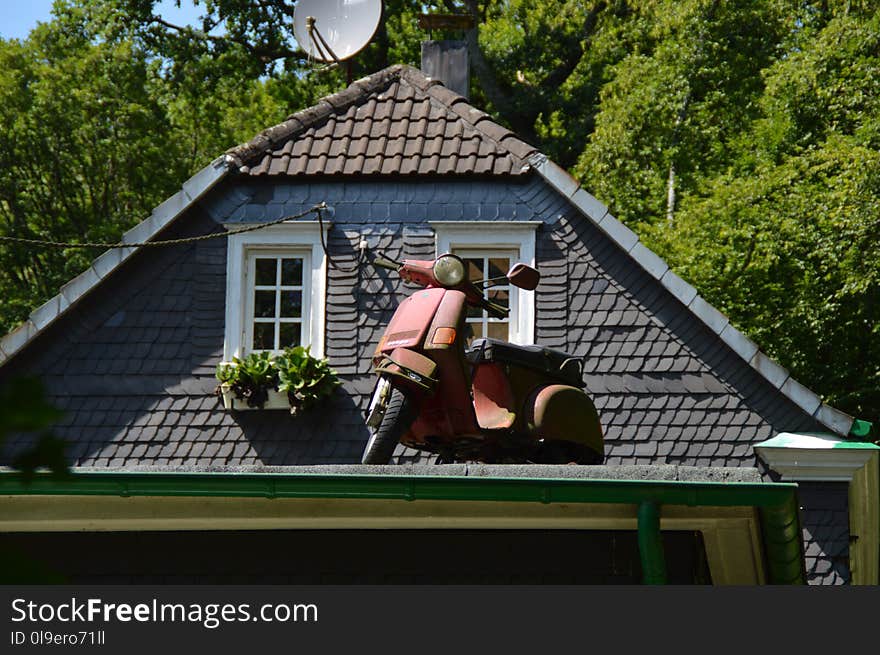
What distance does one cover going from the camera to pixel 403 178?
41.6 feet

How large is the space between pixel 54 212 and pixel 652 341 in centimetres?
1617

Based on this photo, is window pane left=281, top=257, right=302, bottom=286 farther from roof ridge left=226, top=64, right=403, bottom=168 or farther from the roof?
roof ridge left=226, top=64, right=403, bottom=168

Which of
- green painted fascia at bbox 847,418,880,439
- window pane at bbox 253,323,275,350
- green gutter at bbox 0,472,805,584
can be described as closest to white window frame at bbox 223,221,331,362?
window pane at bbox 253,323,275,350

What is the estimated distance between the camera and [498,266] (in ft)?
41.4

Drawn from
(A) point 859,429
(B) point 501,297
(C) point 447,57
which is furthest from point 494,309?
(C) point 447,57

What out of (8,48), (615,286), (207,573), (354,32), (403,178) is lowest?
(207,573)

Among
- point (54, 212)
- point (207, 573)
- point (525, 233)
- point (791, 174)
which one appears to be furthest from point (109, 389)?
point (54, 212)

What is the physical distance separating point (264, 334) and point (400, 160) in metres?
1.80

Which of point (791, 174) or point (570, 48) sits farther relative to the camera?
point (570, 48)

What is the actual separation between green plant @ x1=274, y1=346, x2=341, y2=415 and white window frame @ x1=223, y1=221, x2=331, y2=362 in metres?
0.31

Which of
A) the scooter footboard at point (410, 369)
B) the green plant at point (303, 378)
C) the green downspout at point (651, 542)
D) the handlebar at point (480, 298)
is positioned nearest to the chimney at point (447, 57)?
the green plant at point (303, 378)

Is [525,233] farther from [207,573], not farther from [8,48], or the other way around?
[8,48]

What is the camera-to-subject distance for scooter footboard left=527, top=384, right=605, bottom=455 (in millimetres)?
8969
